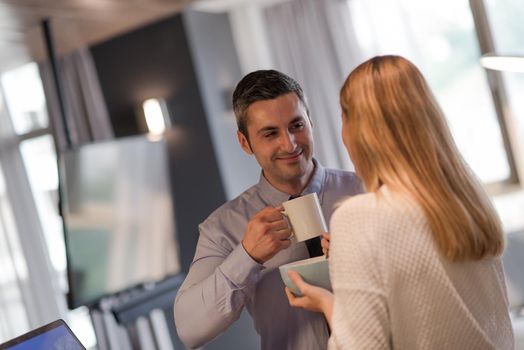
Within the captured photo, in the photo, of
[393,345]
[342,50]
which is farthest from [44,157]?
[393,345]

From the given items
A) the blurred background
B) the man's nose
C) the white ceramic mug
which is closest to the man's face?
the man's nose

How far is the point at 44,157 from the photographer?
613 cm

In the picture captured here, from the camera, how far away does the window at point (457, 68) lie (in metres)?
4.98

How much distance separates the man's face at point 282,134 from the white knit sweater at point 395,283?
1.75 ft

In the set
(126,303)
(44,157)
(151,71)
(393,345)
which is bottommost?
(126,303)

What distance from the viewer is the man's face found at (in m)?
1.74

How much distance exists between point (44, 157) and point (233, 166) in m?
1.73

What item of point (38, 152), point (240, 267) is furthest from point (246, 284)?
point (38, 152)

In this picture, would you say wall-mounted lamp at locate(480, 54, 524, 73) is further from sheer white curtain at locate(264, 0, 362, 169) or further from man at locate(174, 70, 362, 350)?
sheer white curtain at locate(264, 0, 362, 169)

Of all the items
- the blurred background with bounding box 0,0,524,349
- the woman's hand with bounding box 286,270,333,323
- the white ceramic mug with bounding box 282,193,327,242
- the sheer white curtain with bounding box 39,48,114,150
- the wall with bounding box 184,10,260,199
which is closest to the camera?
the woman's hand with bounding box 286,270,333,323

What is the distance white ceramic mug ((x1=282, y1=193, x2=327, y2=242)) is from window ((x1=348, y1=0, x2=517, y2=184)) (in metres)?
3.57

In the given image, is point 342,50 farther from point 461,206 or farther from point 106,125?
point 461,206

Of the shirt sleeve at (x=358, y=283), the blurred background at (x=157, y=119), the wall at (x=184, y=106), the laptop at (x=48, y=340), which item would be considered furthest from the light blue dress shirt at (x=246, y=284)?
the wall at (x=184, y=106)

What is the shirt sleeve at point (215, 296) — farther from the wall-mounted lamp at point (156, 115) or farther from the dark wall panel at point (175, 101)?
the wall-mounted lamp at point (156, 115)
